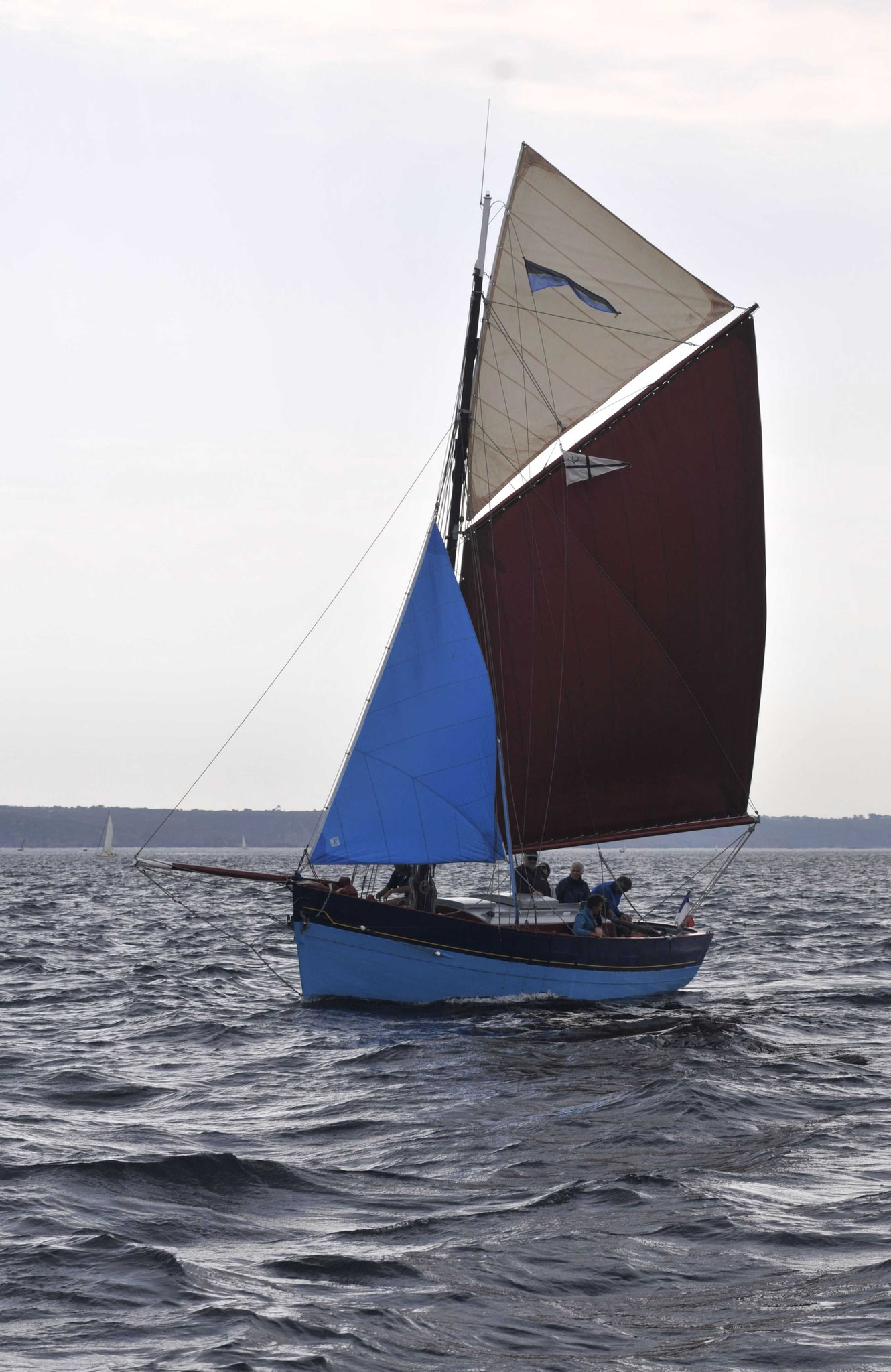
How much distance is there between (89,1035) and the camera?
19219 mm

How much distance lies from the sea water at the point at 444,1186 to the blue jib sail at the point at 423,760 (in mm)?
2595

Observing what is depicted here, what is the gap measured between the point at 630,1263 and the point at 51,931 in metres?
32.2

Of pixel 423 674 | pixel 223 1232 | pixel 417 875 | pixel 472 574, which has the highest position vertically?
pixel 472 574

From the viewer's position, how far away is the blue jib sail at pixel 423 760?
20500mm

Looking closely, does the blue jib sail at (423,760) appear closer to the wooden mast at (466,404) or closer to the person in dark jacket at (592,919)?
the person in dark jacket at (592,919)

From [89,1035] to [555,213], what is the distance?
57.6 ft

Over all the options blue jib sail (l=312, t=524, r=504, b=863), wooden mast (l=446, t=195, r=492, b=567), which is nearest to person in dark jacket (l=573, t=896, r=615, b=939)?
blue jib sail (l=312, t=524, r=504, b=863)

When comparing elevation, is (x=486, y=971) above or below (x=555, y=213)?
below

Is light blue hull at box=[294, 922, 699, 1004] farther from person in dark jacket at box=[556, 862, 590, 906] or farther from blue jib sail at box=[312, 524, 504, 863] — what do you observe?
person in dark jacket at box=[556, 862, 590, 906]

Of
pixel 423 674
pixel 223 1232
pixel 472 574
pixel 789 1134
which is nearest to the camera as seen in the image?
pixel 223 1232

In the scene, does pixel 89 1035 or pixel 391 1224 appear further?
pixel 89 1035

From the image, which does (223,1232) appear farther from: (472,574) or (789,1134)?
(472,574)

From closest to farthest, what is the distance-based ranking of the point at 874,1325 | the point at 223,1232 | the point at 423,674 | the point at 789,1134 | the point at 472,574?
the point at 874,1325, the point at 223,1232, the point at 789,1134, the point at 423,674, the point at 472,574

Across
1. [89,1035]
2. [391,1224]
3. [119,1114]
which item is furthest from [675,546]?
[391,1224]
